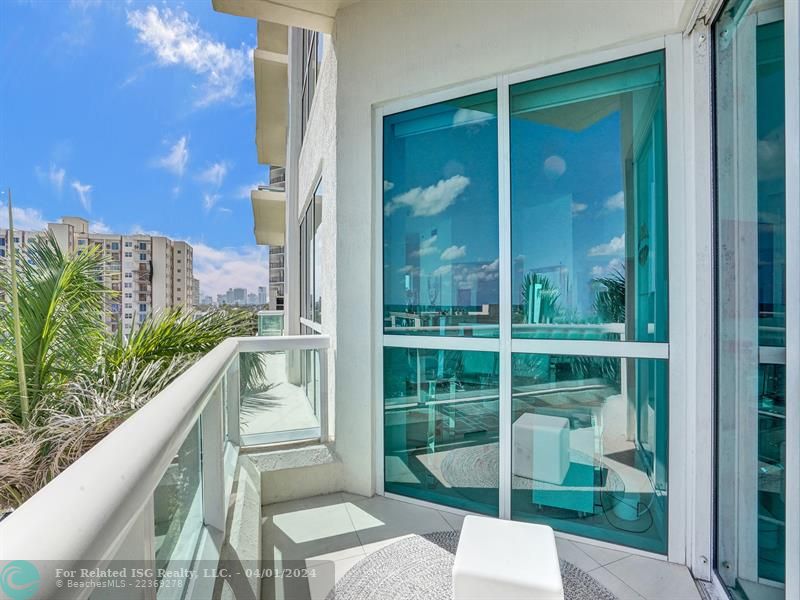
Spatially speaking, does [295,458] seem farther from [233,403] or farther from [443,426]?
[443,426]

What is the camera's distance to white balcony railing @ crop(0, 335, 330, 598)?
0.37 meters

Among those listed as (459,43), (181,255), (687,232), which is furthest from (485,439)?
(181,255)

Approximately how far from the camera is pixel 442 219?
9.42 feet

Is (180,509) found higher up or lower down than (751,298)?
lower down

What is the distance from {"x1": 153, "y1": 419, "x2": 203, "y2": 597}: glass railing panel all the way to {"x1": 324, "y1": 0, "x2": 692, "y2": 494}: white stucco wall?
1634mm

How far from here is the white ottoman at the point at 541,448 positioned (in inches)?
99.8

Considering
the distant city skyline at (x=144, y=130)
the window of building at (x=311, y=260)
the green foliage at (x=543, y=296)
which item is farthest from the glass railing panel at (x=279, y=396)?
the distant city skyline at (x=144, y=130)

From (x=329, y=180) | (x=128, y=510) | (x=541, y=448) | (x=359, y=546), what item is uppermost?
(x=329, y=180)

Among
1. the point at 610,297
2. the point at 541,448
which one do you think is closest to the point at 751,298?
the point at 610,297

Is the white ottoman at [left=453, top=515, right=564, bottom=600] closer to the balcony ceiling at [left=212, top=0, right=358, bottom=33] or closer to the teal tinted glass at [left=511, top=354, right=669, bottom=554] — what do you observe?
the teal tinted glass at [left=511, top=354, right=669, bottom=554]

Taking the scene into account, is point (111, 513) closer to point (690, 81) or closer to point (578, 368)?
point (578, 368)

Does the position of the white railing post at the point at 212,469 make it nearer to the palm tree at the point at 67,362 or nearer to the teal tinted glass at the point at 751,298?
the palm tree at the point at 67,362

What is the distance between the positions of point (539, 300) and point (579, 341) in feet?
1.06

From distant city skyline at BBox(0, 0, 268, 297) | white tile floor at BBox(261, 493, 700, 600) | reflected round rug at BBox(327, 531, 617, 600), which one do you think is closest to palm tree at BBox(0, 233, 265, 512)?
white tile floor at BBox(261, 493, 700, 600)
